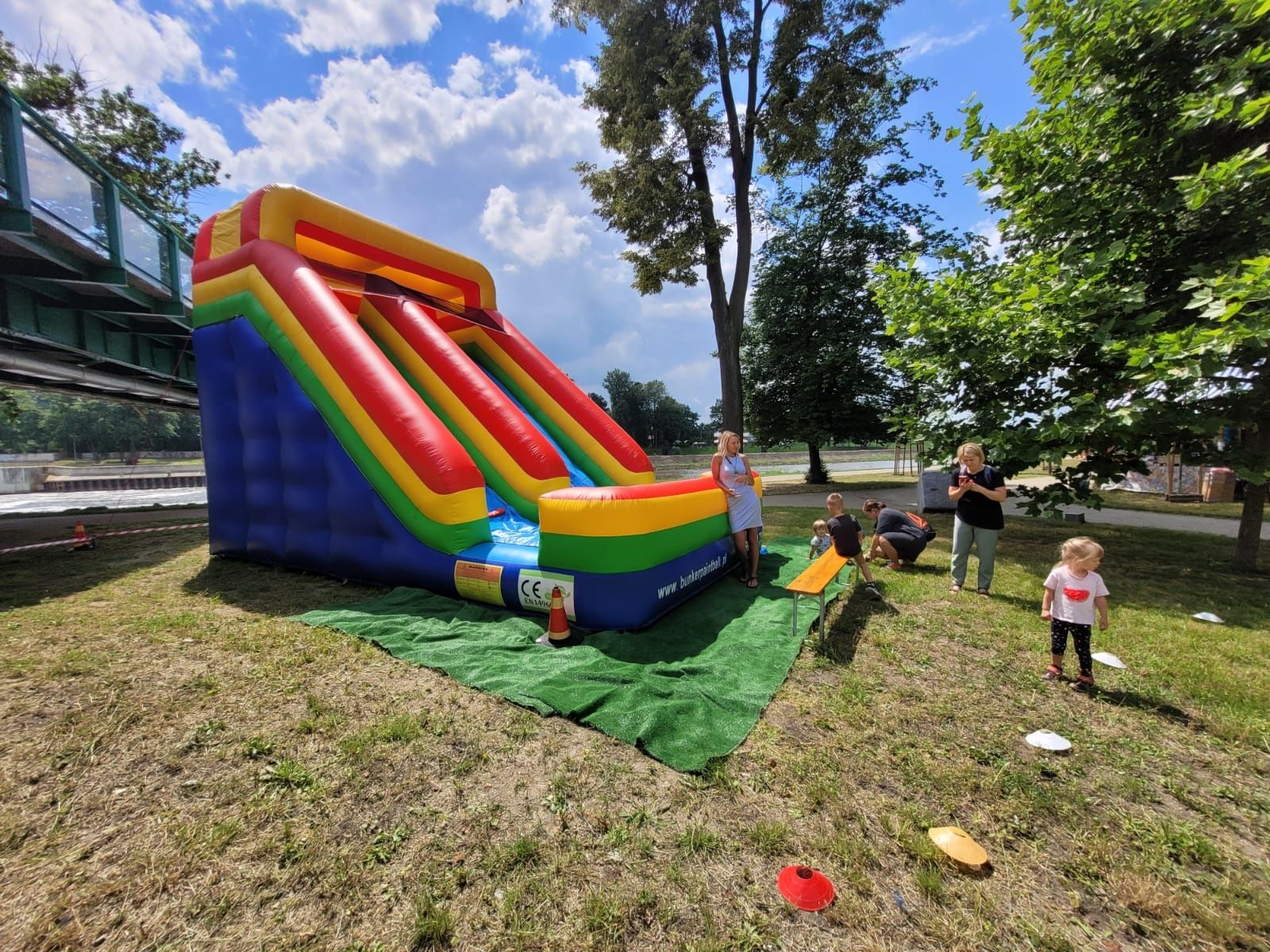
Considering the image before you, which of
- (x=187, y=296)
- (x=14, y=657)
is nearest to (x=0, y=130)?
(x=187, y=296)

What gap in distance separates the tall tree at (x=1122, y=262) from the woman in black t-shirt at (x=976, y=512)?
5.05 ft

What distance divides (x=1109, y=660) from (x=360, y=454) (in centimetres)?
615

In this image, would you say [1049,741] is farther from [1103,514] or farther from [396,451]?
[1103,514]

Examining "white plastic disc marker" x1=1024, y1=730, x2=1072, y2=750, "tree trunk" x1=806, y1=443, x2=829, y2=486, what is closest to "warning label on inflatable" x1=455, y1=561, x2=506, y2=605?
"white plastic disc marker" x1=1024, y1=730, x2=1072, y2=750

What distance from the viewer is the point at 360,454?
473cm

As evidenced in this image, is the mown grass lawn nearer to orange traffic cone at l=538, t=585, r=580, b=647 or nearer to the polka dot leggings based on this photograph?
the polka dot leggings

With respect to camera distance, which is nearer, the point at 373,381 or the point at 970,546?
the point at 373,381

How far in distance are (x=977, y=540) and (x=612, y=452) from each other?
13.6 ft

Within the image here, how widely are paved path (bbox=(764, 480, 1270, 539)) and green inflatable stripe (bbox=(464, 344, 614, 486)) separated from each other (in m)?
5.10

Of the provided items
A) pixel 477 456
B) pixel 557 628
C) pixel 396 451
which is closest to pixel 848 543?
pixel 557 628

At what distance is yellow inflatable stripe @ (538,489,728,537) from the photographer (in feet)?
12.4

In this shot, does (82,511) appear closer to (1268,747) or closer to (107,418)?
(1268,747)

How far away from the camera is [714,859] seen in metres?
1.88

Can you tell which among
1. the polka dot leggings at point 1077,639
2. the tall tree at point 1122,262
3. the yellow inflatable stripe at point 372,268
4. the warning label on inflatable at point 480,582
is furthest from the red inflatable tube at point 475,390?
the tall tree at point 1122,262
